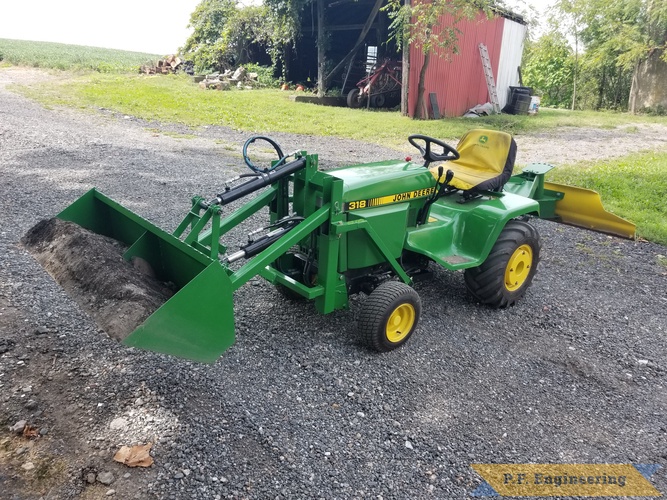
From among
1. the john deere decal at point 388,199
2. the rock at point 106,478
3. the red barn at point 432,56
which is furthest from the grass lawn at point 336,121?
the rock at point 106,478

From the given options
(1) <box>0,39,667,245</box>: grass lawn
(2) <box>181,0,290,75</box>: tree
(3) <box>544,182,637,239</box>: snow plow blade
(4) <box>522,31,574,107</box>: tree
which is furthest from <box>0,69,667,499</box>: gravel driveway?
(4) <box>522,31,574,107</box>: tree

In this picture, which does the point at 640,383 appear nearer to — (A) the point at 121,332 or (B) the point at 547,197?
(B) the point at 547,197

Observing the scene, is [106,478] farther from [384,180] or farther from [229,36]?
[229,36]

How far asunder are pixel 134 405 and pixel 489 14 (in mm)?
14388

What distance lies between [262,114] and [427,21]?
482cm

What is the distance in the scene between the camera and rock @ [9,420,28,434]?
2.51 metres

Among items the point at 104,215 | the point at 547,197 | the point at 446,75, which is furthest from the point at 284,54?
the point at 104,215

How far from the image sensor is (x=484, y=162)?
14.8ft

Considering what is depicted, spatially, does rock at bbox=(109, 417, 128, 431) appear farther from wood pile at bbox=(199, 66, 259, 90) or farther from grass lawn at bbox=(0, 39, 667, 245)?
wood pile at bbox=(199, 66, 259, 90)

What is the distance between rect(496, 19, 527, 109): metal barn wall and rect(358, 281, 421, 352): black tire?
56.0 ft

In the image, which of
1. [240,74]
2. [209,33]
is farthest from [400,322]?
[209,33]

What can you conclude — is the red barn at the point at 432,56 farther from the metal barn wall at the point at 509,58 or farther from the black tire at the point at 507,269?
the black tire at the point at 507,269

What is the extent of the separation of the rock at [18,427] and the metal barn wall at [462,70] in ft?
46.0

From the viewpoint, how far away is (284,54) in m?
20.5
